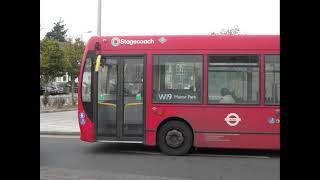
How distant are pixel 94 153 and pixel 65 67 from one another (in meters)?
28.4

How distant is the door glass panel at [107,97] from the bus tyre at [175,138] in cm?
123

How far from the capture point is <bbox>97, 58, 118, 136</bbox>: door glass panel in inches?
386

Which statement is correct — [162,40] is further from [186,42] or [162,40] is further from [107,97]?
[107,97]

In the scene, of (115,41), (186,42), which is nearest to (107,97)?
(115,41)

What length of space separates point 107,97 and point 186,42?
2.39 metres

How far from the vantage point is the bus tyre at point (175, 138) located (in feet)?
31.0

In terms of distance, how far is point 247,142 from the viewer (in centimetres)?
922

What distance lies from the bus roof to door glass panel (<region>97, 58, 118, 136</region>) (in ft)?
1.50

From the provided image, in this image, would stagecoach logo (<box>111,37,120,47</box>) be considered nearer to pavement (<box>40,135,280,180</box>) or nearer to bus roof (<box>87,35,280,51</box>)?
bus roof (<box>87,35,280,51</box>)
